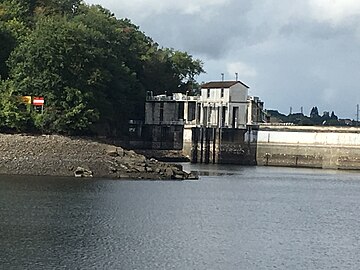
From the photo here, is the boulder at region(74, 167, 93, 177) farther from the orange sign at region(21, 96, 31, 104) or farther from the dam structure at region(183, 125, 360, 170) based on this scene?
the dam structure at region(183, 125, 360, 170)

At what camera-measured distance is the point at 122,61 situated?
9981 cm

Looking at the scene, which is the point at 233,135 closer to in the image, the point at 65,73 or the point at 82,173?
the point at 65,73

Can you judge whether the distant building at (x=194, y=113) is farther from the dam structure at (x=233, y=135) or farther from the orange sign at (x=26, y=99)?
the orange sign at (x=26, y=99)

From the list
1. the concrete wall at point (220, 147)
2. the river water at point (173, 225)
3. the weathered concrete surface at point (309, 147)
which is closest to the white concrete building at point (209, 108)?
the concrete wall at point (220, 147)

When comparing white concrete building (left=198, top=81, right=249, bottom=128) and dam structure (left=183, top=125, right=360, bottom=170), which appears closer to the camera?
dam structure (left=183, top=125, right=360, bottom=170)

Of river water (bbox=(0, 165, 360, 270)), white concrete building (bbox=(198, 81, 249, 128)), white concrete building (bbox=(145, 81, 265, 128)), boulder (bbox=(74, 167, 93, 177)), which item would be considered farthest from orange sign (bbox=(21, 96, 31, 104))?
white concrete building (bbox=(198, 81, 249, 128))

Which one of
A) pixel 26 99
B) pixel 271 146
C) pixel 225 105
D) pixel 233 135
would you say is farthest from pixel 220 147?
pixel 26 99

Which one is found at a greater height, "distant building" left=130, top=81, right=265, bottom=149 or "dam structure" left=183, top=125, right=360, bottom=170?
"distant building" left=130, top=81, right=265, bottom=149

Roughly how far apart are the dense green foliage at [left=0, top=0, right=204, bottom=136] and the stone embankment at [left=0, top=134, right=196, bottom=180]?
718 centimetres

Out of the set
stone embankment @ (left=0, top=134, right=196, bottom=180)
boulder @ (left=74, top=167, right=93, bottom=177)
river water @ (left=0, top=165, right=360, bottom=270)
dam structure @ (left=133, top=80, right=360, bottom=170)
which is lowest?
river water @ (left=0, top=165, right=360, bottom=270)

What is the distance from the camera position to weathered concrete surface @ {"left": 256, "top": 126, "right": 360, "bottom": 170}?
322ft

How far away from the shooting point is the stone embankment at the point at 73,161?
65.8 m

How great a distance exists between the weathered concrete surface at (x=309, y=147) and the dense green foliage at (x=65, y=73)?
713 inches

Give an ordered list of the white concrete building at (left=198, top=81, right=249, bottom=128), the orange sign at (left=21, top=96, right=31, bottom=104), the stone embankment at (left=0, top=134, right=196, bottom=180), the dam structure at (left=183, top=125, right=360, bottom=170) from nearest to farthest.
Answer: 1. the stone embankment at (left=0, top=134, right=196, bottom=180)
2. the orange sign at (left=21, top=96, right=31, bottom=104)
3. the dam structure at (left=183, top=125, right=360, bottom=170)
4. the white concrete building at (left=198, top=81, right=249, bottom=128)
